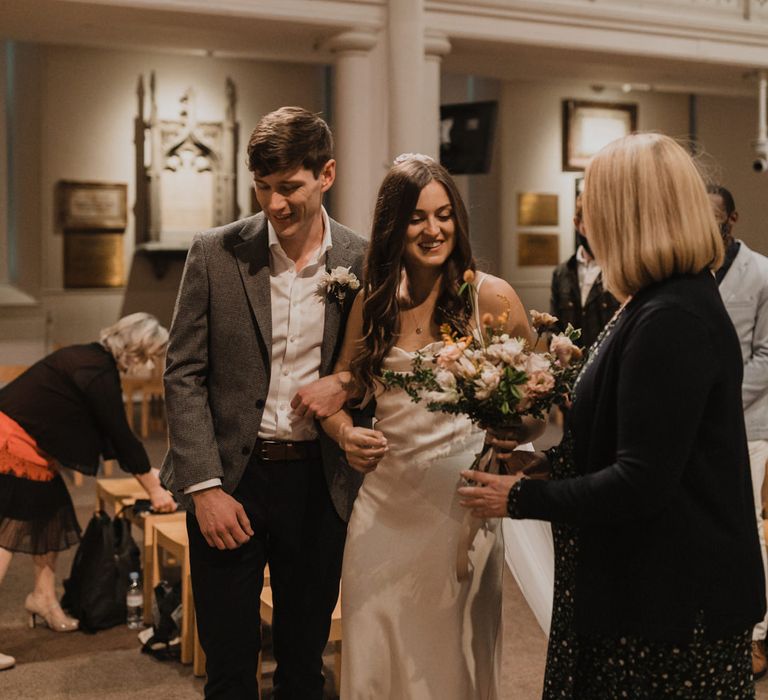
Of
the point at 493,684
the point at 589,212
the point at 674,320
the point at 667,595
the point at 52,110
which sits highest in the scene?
the point at 52,110

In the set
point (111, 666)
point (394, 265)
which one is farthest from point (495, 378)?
point (111, 666)

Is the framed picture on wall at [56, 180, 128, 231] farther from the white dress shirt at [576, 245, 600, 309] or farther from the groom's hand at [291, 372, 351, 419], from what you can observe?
the groom's hand at [291, 372, 351, 419]

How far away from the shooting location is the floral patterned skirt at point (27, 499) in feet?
15.8

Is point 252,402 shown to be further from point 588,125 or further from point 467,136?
point 588,125

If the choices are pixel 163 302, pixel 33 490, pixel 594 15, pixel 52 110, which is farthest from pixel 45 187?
pixel 33 490

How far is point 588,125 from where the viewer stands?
12227 mm

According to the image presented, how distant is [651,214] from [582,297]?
394 centimetres

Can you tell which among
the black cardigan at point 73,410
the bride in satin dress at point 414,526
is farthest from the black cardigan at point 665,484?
the black cardigan at point 73,410

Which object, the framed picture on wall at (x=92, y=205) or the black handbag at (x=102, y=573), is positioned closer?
the black handbag at (x=102, y=573)

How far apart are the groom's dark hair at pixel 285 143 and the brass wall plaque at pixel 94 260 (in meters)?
8.50

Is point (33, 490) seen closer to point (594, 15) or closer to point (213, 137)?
point (594, 15)

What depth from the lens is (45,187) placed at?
10.5 meters

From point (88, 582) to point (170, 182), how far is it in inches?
254

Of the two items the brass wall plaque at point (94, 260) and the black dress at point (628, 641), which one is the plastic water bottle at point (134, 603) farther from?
the brass wall plaque at point (94, 260)
